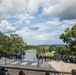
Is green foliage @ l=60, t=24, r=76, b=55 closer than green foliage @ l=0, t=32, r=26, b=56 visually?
Yes

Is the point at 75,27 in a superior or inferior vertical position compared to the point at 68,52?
superior

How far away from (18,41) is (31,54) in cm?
5383

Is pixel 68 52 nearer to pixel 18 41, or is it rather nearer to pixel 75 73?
pixel 18 41

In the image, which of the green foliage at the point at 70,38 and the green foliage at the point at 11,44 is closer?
the green foliage at the point at 70,38

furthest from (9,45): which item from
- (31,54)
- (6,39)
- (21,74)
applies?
(21,74)

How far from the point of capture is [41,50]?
127 metres

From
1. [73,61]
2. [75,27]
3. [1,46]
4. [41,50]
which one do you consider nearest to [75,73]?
[73,61]

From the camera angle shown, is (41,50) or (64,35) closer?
(64,35)

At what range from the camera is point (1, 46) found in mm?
81562

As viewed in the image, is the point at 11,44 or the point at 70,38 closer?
the point at 70,38

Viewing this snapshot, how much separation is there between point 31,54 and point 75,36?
14.1 m

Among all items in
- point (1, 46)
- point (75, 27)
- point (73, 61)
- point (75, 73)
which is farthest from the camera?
point (1, 46)

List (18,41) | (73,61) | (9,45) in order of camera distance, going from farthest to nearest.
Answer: (18,41) < (9,45) < (73,61)

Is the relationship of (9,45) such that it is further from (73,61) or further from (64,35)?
(73,61)
